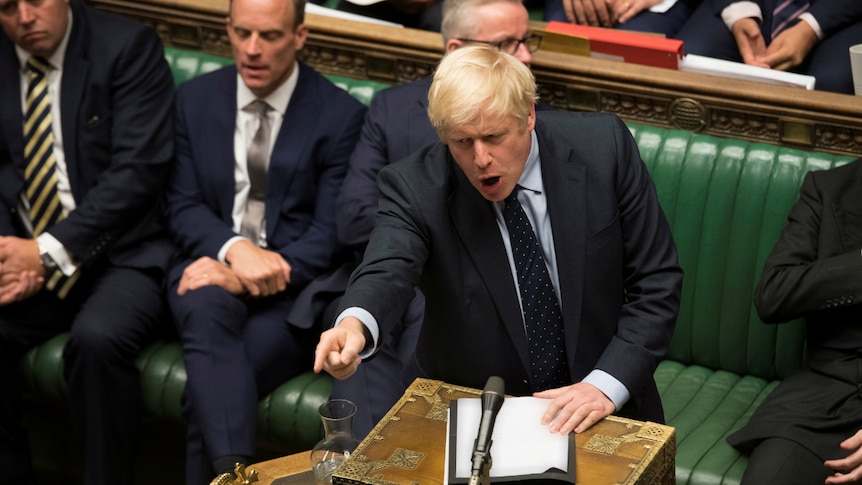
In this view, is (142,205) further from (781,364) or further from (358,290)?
(781,364)

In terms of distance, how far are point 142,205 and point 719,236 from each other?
1773 mm

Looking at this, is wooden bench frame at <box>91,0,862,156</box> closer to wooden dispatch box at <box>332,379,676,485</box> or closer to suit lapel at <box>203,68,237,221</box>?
suit lapel at <box>203,68,237,221</box>

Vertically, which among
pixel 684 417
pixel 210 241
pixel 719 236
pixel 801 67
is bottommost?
pixel 684 417

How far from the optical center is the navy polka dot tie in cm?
267

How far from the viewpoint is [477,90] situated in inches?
95.1

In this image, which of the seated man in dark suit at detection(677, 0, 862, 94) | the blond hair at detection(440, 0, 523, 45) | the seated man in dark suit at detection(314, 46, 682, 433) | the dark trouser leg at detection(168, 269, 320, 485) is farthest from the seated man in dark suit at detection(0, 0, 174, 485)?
the seated man in dark suit at detection(677, 0, 862, 94)

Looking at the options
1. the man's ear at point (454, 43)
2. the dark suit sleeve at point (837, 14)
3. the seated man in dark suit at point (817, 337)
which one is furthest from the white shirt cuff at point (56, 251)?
the dark suit sleeve at point (837, 14)

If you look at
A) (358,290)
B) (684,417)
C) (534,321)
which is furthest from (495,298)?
(684,417)

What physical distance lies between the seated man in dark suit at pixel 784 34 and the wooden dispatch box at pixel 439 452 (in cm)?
186

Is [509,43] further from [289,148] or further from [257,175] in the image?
[257,175]

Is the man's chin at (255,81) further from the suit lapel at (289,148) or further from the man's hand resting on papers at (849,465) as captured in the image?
the man's hand resting on papers at (849,465)

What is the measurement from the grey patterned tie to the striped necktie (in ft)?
5.36

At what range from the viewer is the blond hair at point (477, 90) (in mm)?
2414

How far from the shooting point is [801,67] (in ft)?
13.0
